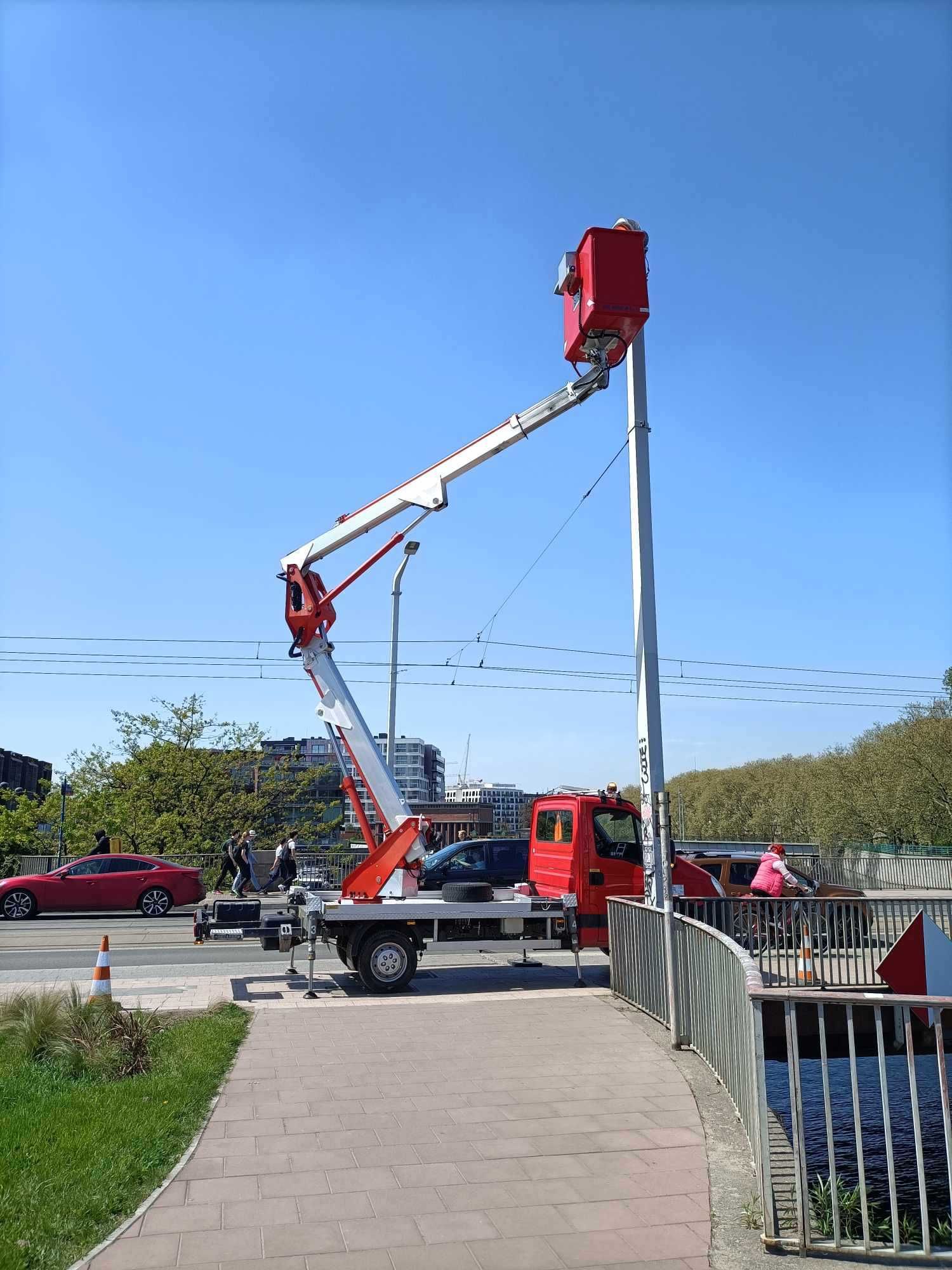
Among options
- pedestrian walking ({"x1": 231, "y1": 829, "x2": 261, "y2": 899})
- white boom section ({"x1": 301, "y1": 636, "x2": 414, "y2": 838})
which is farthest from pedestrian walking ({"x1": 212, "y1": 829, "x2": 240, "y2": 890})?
white boom section ({"x1": 301, "y1": 636, "x2": 414, "y2": 838})

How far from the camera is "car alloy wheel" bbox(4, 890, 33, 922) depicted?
70.8ft

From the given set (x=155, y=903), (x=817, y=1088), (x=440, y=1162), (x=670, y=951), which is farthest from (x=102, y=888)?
(x=440, y=1162)

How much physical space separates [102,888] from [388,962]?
12.3 m

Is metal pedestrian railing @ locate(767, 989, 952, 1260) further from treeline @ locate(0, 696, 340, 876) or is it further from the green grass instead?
treeline @ locate(0, 696, 340, 876)

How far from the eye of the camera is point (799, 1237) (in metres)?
4.91

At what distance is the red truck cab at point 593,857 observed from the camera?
13.0 metres

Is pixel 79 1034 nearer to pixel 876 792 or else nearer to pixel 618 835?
pixel 618 835

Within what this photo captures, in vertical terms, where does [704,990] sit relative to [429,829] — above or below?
below

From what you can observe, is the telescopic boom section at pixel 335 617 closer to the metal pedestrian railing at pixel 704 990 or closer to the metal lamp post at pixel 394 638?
the metal pedestrian railing at pixel 704 990

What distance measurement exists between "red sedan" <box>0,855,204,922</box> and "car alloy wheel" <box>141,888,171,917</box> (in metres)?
0.01

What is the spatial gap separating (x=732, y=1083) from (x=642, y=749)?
556cm

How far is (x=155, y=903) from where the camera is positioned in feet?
73.7

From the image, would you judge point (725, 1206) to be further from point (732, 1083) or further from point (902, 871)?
point (902, 871)

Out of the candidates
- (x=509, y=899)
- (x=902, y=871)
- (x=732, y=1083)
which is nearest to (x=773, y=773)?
(x=902, y=871)
